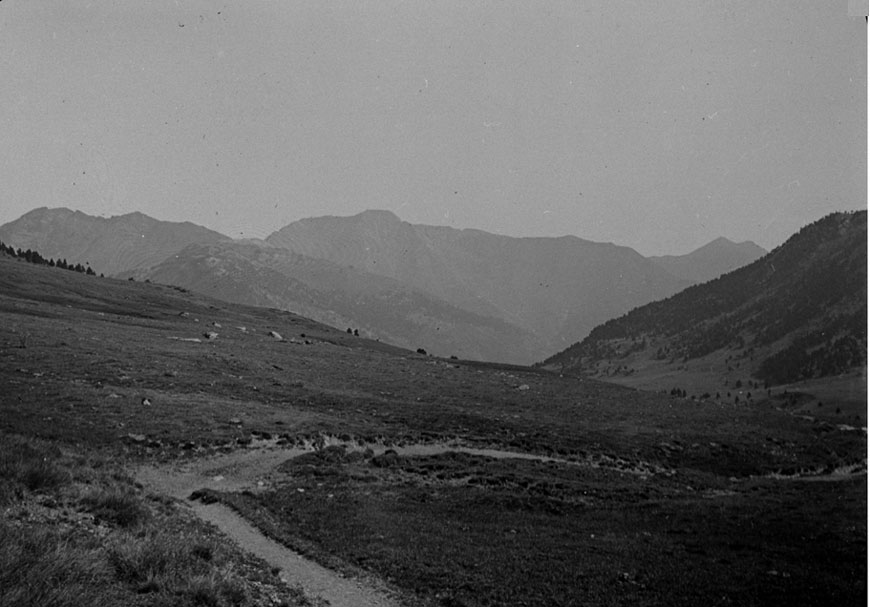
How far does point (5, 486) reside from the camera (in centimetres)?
1331

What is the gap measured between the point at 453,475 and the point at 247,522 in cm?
1251

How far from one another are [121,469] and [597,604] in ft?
65.7

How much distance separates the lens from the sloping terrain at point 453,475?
15.2 m

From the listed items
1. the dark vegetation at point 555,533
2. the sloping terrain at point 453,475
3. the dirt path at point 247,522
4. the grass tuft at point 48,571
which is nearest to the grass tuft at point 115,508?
the sloping terrain at point 453,475

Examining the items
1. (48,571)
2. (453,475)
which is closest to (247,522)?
(48,571)

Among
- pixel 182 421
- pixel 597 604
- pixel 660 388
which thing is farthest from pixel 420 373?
pixel 660 388

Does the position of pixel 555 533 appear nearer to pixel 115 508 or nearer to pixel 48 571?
pixel 115 508

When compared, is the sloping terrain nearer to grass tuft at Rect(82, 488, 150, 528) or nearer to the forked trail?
grass tuft at Rect(82, 488, 150, 528)

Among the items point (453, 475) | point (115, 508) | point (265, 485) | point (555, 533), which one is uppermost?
point (115, 508)

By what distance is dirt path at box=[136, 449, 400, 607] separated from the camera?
1434 cm

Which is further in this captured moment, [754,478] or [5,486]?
[754,478]

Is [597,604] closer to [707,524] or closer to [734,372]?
[707,524]

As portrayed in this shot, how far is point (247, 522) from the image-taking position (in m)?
19.4

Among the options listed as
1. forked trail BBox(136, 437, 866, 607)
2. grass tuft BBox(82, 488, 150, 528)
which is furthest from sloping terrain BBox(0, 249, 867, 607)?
forked trail BBox(136, 437, 866, 607)
